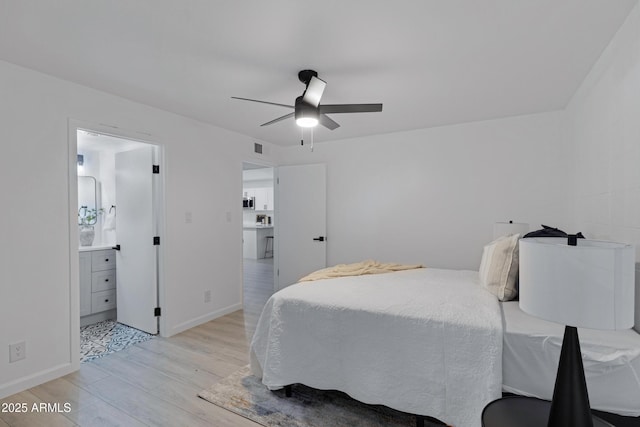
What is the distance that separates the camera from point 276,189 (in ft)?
16.6

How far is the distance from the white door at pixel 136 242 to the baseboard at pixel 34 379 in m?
0.89

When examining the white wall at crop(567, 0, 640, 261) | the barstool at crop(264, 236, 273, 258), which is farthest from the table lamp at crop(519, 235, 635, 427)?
the barstool at crop(264, 236, 273, 258)

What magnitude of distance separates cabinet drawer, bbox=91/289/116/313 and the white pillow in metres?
4.17

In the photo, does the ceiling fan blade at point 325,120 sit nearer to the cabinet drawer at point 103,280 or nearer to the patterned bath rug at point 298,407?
the patterned bath rug at point 298,407

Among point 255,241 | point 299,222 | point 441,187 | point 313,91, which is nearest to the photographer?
point 313,91

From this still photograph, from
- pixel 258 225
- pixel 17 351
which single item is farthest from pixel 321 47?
pixel 258 225

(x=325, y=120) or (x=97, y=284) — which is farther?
(x=97, y=284)

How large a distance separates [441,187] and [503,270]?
1.89 metres

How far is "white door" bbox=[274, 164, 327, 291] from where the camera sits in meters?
4.66

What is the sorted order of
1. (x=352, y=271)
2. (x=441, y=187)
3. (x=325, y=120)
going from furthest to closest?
(x=441, y=187), (x=352, y=271), (x=325, y=120)

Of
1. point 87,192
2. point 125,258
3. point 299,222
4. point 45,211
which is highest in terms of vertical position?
point 87,192

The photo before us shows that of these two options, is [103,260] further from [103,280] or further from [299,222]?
[299,222]

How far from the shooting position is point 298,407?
2115mm

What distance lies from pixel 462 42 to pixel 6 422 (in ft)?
12.2
